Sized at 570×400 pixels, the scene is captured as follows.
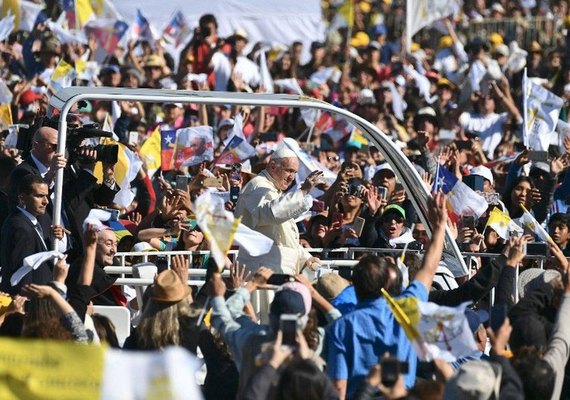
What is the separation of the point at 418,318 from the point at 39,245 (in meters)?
3.39

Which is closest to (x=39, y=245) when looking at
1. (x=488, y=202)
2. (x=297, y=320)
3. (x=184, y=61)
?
(x=297, y=320)

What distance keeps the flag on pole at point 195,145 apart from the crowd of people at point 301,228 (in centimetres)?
4

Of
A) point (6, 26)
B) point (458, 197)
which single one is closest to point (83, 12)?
point (6, 26)

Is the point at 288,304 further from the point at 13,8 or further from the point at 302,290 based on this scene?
the point at 13,8

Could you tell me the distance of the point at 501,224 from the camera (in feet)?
38.8

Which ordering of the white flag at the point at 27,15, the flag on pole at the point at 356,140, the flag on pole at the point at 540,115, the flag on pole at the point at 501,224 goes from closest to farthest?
1. the flag on pole at the point at 501,224
2. the flag on pole at the point at 540,115
3. the flag on pole at the point at 356,140
4. the white flag at the point at 27,15

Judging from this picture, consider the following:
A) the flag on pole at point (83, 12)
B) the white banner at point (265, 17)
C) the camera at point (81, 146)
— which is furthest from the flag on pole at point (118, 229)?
the white banner at point (265, 17)

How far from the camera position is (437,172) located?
39.6 ft

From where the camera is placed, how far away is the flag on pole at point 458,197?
12.0m

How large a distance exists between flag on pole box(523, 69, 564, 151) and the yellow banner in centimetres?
982

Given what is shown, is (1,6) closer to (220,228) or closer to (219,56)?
(219,56)

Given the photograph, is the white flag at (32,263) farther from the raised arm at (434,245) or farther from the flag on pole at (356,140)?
the flag on pole at (356,140)

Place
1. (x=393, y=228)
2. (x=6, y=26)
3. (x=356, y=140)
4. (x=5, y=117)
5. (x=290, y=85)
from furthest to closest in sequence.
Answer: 1. (x=290, y=85)
2. (x=6, y=26)
3. (x=356, y=140)
4. (x=5, y=117)
5. (x=393, y=228)

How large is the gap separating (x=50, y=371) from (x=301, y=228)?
707cm
